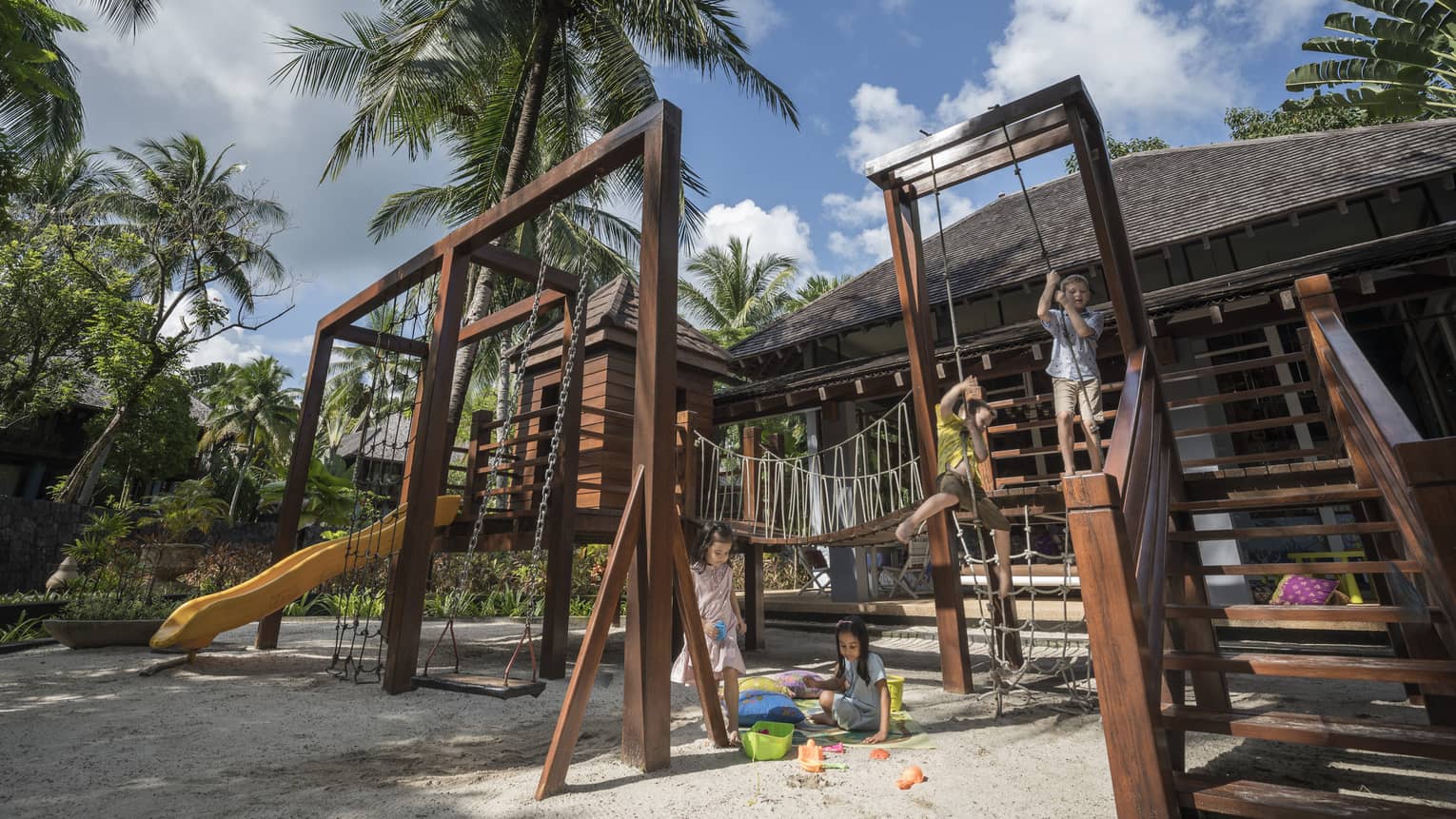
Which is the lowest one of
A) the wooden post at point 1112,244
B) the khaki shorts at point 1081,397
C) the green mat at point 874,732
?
the green mat at point 874,732

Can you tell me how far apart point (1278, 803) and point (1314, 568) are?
1.66 metres

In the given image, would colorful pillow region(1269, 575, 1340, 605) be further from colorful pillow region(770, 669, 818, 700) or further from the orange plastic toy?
the orange plastic toy

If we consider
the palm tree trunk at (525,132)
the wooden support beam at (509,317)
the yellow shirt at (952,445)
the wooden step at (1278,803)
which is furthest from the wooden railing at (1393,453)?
the palm tree trunk at (525,132)

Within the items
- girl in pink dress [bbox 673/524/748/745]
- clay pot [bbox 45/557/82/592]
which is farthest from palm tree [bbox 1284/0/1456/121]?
clay pot [bbox 45/557/82/592]

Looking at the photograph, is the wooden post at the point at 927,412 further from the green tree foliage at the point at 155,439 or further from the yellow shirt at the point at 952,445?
the green tree foliage at the point at 155,439

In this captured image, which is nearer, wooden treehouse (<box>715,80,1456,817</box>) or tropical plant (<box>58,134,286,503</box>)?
wooden treehouse (<box>715,80,1456,817</box>)

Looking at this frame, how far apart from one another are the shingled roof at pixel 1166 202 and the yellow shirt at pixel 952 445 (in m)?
5.69

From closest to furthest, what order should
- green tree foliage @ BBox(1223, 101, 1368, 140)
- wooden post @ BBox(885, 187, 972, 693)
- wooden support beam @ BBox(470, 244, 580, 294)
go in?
wooden post @ BBox(885, 187, 972, 693) < wooden support beam @ BBox(470, 244, 580, 294) < green tree foliage @ BBox(1223, 101, 1368, 140)

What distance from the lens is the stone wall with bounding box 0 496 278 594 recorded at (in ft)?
43.5

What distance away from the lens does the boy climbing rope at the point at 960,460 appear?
14.9 feet

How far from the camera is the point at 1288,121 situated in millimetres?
20938

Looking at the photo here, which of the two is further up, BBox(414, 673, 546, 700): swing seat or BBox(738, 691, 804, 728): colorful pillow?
BBox(414, 673, 546, 700): swing seat

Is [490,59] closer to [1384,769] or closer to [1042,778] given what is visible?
[1042,778]

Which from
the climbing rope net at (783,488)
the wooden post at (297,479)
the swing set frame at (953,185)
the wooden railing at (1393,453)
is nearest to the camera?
the wooden railing at (1393,453)
